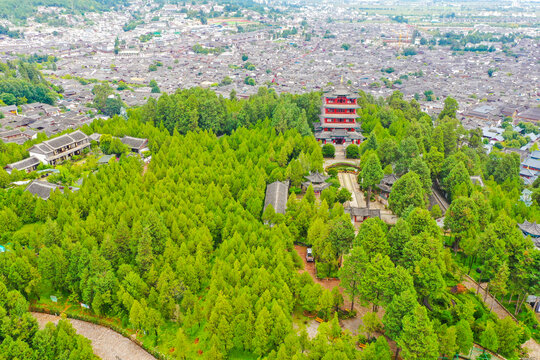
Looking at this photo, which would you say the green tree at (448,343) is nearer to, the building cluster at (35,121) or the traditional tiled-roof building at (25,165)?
the traditional tiled-roof building at (25,165)

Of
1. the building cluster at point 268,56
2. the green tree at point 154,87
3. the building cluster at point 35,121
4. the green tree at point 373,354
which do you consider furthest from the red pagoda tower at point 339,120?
the green tree at point 154,87

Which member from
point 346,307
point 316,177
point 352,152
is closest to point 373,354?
point 346,307

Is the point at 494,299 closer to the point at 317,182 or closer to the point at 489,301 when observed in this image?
the point at 489,301

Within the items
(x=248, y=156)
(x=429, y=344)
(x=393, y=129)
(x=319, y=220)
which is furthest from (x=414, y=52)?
(x=429, y=344)

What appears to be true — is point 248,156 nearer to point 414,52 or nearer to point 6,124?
point 6,124

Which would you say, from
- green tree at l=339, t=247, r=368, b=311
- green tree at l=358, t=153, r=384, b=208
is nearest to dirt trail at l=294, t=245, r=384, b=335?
green tree at l=339, t=247, r=368, b=311

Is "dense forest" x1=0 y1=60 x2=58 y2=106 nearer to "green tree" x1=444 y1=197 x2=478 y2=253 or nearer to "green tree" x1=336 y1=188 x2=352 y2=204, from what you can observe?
"green tree" x1=336 y1=188 x2=352 y2=204

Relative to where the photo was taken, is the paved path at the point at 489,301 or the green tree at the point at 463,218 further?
the green tree at the point at 463,218
